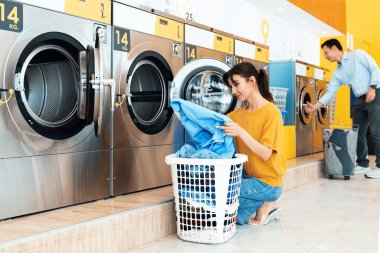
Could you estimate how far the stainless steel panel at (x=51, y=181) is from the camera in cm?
195

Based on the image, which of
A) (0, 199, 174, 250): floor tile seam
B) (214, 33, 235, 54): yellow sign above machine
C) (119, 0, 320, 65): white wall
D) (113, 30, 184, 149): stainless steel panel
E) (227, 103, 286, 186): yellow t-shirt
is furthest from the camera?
(119, 0, 320, 65): white wall

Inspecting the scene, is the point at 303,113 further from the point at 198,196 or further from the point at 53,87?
the point at 53,87

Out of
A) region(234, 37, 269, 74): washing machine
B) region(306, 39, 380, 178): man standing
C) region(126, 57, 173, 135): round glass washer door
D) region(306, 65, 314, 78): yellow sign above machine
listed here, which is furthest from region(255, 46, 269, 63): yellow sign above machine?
region(126, 57, 173, 135): round glass washer door

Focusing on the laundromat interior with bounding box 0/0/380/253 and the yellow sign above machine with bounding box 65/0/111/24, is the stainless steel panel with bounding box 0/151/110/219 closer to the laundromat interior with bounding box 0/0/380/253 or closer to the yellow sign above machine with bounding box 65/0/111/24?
the laundromat interior with bounding box 0/0/380/253

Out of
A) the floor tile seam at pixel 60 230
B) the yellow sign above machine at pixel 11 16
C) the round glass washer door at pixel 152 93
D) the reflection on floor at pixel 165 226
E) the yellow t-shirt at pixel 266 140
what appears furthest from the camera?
the round glass washer door at pixel 152 93

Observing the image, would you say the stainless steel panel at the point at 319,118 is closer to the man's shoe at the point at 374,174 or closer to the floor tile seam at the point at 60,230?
the man's shoe at the point at 374,174

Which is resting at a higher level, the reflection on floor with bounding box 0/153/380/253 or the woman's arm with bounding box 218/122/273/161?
the woman's arm with bounding box 218/122/273/161

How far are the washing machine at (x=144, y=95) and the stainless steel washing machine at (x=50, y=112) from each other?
4.3 inches

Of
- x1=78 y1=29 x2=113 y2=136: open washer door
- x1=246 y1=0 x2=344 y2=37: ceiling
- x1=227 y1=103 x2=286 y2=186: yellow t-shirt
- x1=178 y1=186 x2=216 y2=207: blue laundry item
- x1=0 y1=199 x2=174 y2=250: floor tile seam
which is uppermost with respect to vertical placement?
x1=246 y1=0 x2=344 y2=37: ceiling

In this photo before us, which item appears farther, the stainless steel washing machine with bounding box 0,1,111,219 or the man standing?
the man standing

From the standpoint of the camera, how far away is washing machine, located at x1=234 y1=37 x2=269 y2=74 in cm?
385

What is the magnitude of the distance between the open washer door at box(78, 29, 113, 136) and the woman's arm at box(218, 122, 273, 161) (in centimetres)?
61

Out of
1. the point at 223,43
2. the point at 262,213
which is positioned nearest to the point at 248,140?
the point at 262,213

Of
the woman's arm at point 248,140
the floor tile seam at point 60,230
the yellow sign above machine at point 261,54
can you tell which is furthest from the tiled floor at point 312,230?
the yellow sign above machine at point 261,54
